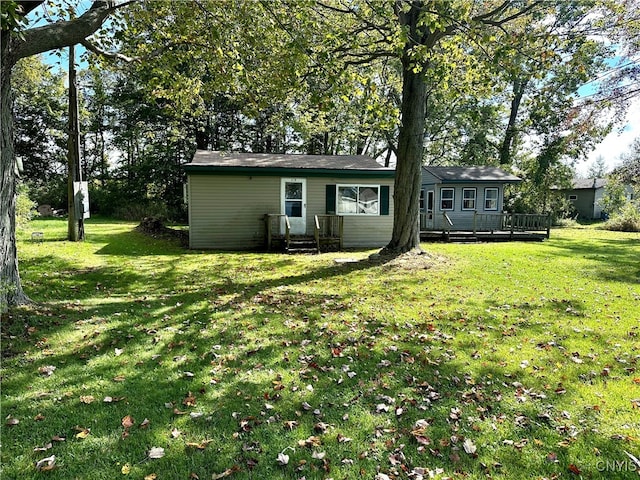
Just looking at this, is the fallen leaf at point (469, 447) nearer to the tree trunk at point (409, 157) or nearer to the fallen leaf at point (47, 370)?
the fallen leaf at point (47, 370)

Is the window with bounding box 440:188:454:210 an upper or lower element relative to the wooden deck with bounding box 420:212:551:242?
upper

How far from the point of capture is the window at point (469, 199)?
20859 millimetres

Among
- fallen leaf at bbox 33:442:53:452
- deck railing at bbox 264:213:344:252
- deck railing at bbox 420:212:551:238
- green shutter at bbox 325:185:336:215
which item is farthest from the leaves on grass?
deck railing at bbox 420:212:551:238

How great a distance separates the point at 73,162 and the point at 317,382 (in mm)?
12048

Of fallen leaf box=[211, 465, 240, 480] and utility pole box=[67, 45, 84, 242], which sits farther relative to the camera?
utility pole box=[67, 45, 84, 242]

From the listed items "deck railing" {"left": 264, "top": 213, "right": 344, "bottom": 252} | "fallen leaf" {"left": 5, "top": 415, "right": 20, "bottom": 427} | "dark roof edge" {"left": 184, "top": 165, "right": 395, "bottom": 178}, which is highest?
"dark roof edge" {"left": 184, "top": 165, "right": 395, "bottom": 178}

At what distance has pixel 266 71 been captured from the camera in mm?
8586

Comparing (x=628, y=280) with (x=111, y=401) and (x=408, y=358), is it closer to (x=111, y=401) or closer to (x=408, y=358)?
(x=408, y=358)

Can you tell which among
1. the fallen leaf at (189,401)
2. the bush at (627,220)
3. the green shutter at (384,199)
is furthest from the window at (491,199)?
the fallen leaf at (189,401)

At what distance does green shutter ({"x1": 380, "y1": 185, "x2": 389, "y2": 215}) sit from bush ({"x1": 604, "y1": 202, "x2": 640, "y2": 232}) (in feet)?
57.1

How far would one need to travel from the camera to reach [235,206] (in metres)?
13.3

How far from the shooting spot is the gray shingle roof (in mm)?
13234

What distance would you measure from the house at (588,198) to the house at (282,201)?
93.7ft

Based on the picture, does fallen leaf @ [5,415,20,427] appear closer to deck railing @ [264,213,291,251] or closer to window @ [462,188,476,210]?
deck railing @ [264,213,291,251]
